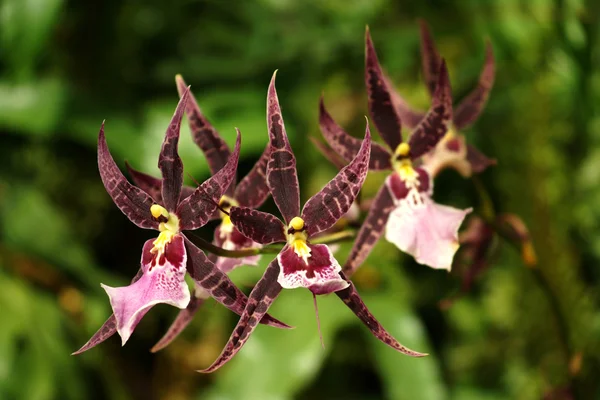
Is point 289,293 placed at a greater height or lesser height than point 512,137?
lesser

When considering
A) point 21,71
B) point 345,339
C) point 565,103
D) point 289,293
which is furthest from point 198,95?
point 565,103

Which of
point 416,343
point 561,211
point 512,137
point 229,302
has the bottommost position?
point 416,343

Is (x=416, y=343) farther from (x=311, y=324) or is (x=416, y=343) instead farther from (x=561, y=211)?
(x=561, y=211)

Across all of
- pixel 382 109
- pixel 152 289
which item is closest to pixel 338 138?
pixel 382 109

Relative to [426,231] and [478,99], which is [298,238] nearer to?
[426,231]

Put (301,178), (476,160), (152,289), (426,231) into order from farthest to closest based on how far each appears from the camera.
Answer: (301,178)
(476,160)
(426,231)
(152,289)

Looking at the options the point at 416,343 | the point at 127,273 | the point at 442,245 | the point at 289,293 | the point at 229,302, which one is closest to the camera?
the point at 229,302

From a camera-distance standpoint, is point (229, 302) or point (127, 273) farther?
point (127, 273)
